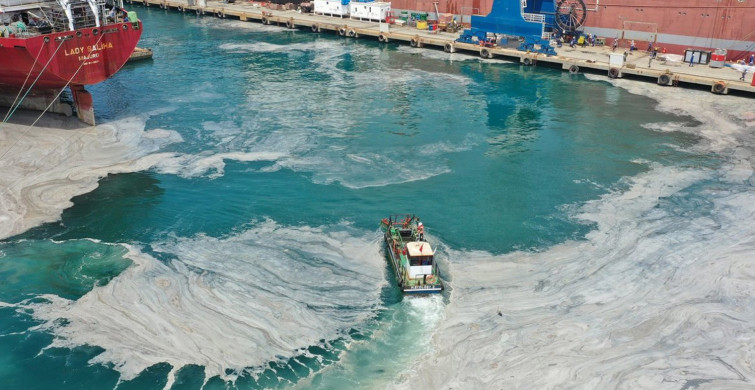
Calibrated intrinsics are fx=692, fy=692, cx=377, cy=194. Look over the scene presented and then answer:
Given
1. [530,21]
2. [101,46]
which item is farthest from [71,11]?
[530,21]

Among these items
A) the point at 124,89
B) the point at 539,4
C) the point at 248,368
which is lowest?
the point at 248,368

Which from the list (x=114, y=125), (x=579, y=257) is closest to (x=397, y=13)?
(x=114, y=125)

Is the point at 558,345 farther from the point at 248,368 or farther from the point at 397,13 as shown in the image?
the point at 397,13

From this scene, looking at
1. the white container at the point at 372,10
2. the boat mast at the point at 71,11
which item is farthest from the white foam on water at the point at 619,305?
the white container at the point at 372,10

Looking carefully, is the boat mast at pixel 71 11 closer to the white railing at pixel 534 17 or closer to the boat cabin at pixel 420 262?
the boat cabin at pixel 420 262

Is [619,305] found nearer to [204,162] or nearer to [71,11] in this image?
[204,162]

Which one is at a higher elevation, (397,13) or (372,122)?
(397,13)

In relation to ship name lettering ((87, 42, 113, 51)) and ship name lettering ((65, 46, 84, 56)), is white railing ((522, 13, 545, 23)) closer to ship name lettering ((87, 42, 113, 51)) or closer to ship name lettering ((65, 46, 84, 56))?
ship name lettering ((87, 42, 113, 51))
